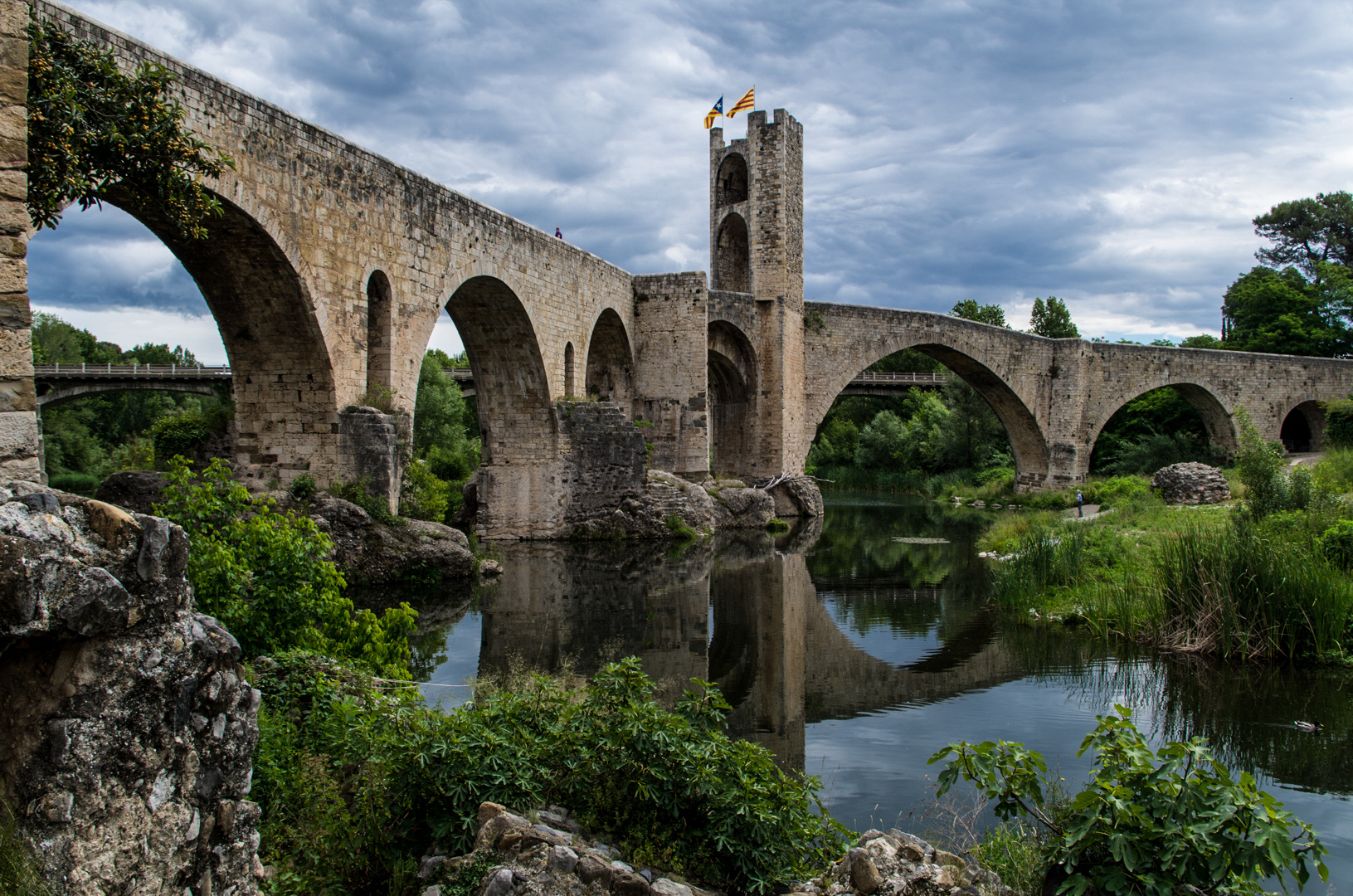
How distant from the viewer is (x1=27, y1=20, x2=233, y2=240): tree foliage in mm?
4789

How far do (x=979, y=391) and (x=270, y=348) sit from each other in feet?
68.3

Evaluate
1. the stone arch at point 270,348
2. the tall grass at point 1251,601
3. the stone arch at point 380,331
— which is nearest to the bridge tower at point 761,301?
the stone arch at point 380,331

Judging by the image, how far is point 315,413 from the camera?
9.49 metres

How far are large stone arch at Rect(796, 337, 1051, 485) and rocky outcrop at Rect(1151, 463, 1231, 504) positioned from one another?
6937 millimetres

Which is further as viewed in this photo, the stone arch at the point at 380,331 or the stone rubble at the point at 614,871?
the stone arch at the point at 380,331

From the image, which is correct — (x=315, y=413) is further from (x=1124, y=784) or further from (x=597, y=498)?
(x=1124, y=784)

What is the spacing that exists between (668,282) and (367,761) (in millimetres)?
14845

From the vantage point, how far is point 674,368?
17.8 meters

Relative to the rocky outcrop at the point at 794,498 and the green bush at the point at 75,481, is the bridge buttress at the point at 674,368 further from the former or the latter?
the green bush at the point at 75,481

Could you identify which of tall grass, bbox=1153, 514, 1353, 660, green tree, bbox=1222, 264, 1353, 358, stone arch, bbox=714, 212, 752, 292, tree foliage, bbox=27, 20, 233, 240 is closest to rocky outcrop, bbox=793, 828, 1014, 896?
tree foliage, bbox=27, 20, 233, 240

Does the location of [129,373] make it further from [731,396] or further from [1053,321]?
[1053,321]

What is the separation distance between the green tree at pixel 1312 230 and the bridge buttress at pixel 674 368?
94.4 ft

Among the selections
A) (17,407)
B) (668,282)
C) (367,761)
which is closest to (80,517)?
(17,407)

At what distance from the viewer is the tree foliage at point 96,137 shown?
4.79 metres
